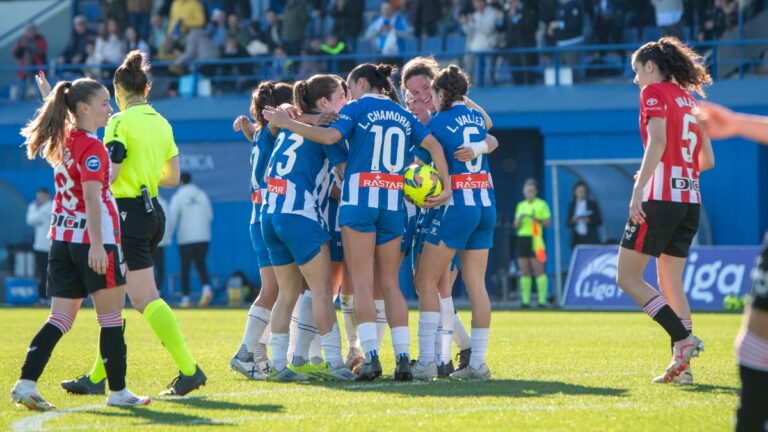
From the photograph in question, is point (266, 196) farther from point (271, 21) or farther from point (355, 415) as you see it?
Result: point (271, 21)

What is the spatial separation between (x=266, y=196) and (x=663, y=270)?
2842mm

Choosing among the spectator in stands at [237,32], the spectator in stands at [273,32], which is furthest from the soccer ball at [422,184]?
the spectator in stands at [237,32]

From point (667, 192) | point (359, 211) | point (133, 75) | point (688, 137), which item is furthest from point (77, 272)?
point (688, 137)

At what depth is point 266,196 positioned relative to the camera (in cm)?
888

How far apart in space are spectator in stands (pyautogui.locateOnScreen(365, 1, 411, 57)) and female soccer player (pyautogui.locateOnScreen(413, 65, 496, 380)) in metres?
15.2

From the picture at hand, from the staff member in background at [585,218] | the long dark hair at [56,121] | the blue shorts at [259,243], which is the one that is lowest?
the staff member in background at [585,218]

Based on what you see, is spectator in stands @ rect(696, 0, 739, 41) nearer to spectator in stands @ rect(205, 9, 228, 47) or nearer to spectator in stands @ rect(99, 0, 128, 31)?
spectator in stands @ rect(205, 9, 228, 47)

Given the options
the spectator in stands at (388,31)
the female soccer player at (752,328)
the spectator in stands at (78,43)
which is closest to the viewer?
the female soccer player at (752,328)

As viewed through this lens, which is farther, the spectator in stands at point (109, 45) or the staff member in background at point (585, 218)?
the spectator in stands at point (109, 45)

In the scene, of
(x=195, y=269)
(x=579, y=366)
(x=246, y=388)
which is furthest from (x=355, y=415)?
(x=195, y=269)

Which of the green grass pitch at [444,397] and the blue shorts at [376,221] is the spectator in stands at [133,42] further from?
the blue shorts at [376,221]

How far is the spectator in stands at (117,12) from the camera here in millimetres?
27938

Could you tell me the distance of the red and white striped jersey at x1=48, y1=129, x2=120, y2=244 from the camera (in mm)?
7176

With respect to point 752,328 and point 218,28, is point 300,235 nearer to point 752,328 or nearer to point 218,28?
point 752,328
